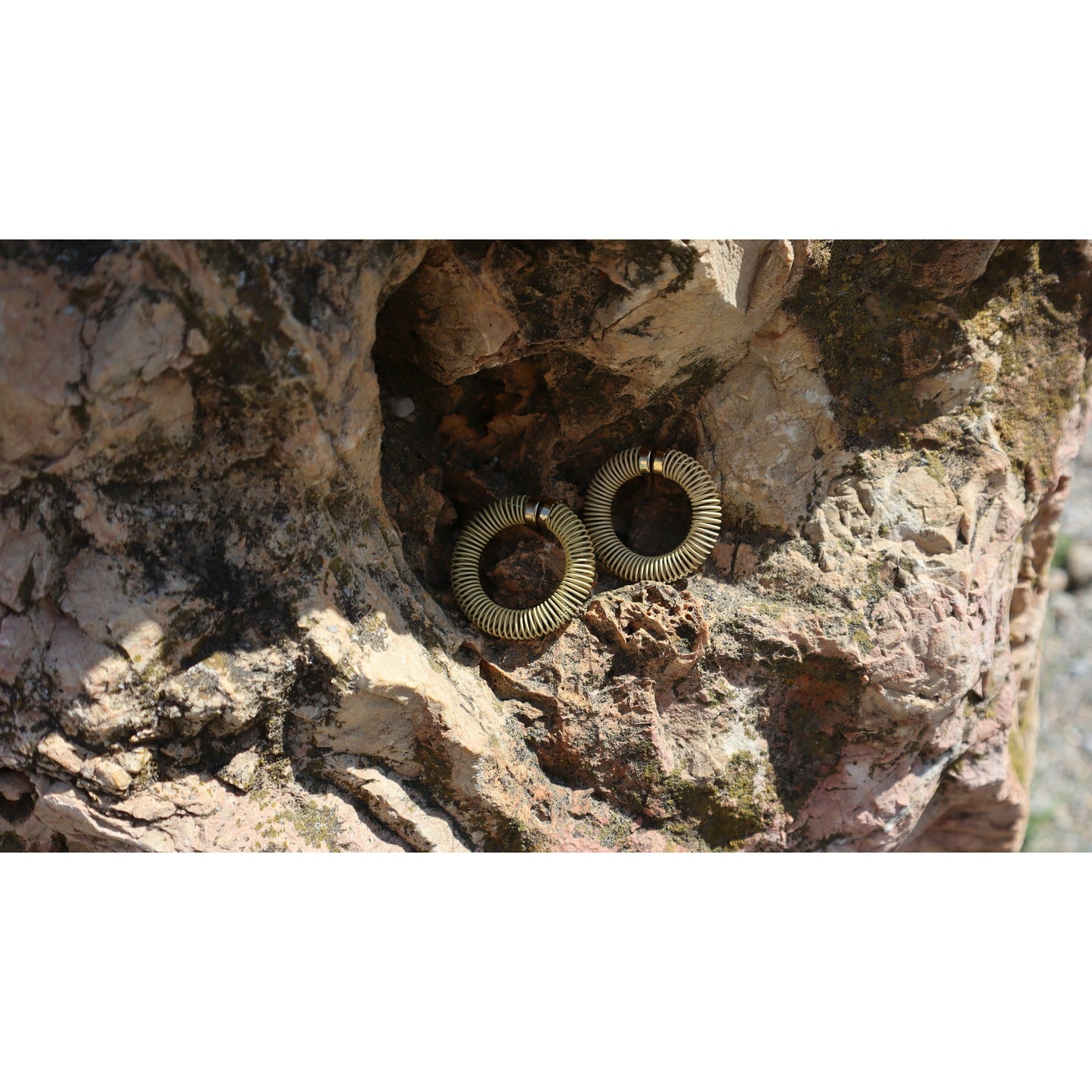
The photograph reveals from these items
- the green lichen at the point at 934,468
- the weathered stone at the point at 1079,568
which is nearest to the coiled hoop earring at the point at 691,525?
the green lichen at the point at 934,468

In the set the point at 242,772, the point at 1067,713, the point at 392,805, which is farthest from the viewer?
the point at 1067,713

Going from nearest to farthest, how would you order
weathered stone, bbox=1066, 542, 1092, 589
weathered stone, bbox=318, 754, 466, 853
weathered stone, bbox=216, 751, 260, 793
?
weathered stone, bbox=216, 751, 260, 793 < weathered stone, bbox=318, 754, 466, 853 < weathered stone, bbox=1066, 542, 1092, 589

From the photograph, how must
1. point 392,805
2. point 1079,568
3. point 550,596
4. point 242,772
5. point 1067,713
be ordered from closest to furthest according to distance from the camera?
1. point 242,772
2. point 392,805
3. point 550,596
4. point 1067,713
5. point 1079,568

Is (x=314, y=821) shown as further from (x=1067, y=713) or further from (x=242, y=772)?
(x=1067, y=713)

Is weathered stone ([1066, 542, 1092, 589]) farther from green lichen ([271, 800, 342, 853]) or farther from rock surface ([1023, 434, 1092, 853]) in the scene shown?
green lichen ([271, 800, 342, 853])

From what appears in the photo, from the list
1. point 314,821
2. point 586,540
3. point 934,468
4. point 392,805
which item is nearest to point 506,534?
point 586,540

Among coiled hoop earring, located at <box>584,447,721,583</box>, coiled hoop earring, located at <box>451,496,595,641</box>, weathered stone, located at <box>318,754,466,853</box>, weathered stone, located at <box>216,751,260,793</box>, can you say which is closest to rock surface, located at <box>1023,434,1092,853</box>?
coiled hoop earring, located at <box>584,447,721,583</box>

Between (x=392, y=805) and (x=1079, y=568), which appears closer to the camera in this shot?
(x=392, y=805)

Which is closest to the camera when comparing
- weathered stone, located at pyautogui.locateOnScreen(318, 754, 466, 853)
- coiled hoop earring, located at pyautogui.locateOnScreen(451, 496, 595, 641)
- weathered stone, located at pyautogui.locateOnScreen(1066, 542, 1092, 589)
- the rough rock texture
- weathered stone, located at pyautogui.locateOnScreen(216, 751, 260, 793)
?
the rough rock texture
